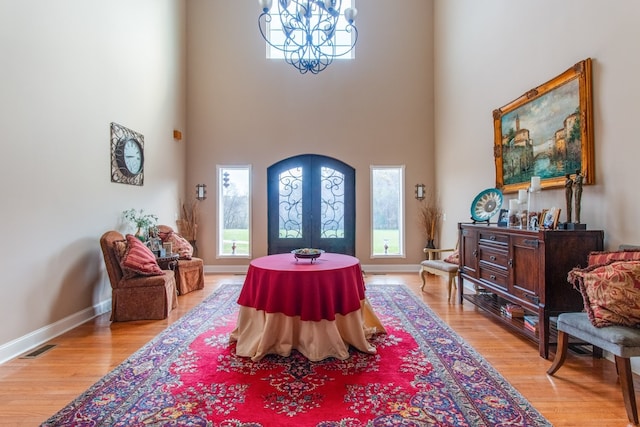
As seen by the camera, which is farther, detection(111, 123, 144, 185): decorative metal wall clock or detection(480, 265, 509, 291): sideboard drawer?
detection(111, 123, 144, 185): decorative metal wall clock

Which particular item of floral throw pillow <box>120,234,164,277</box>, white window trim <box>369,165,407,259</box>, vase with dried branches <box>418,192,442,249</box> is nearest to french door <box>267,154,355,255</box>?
white window trim <box>369,165,407,259</box>

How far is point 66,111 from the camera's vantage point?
345 centimetres

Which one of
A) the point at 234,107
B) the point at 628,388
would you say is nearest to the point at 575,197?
the point at 628,388

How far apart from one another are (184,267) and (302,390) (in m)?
3.32

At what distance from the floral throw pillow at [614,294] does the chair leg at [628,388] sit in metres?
0.23

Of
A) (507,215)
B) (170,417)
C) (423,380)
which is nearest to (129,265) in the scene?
(170,417)

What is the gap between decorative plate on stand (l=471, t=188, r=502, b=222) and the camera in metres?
4.09

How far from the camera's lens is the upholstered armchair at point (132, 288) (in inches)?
145

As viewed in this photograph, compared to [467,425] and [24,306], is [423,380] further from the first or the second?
[24,306]

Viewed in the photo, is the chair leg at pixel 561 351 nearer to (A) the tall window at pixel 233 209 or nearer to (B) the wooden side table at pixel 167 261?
(B) the wooden side table at pixel 167 261

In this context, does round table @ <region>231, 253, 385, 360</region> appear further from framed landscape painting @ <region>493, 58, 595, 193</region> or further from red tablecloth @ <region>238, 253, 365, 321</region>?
framed landscape painting @ <region>493, 58, 595, 193</region>

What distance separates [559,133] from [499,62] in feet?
5.28

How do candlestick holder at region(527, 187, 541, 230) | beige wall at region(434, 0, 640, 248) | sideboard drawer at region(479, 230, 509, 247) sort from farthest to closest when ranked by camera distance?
sideboard drawer at region(479, 230, 509, 247) → candlestick holder at region(527, 187, 541, 230) → beige wall at region(434, 0, 640, 248)

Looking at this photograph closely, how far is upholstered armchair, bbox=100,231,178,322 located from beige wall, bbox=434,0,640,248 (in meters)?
4.51
